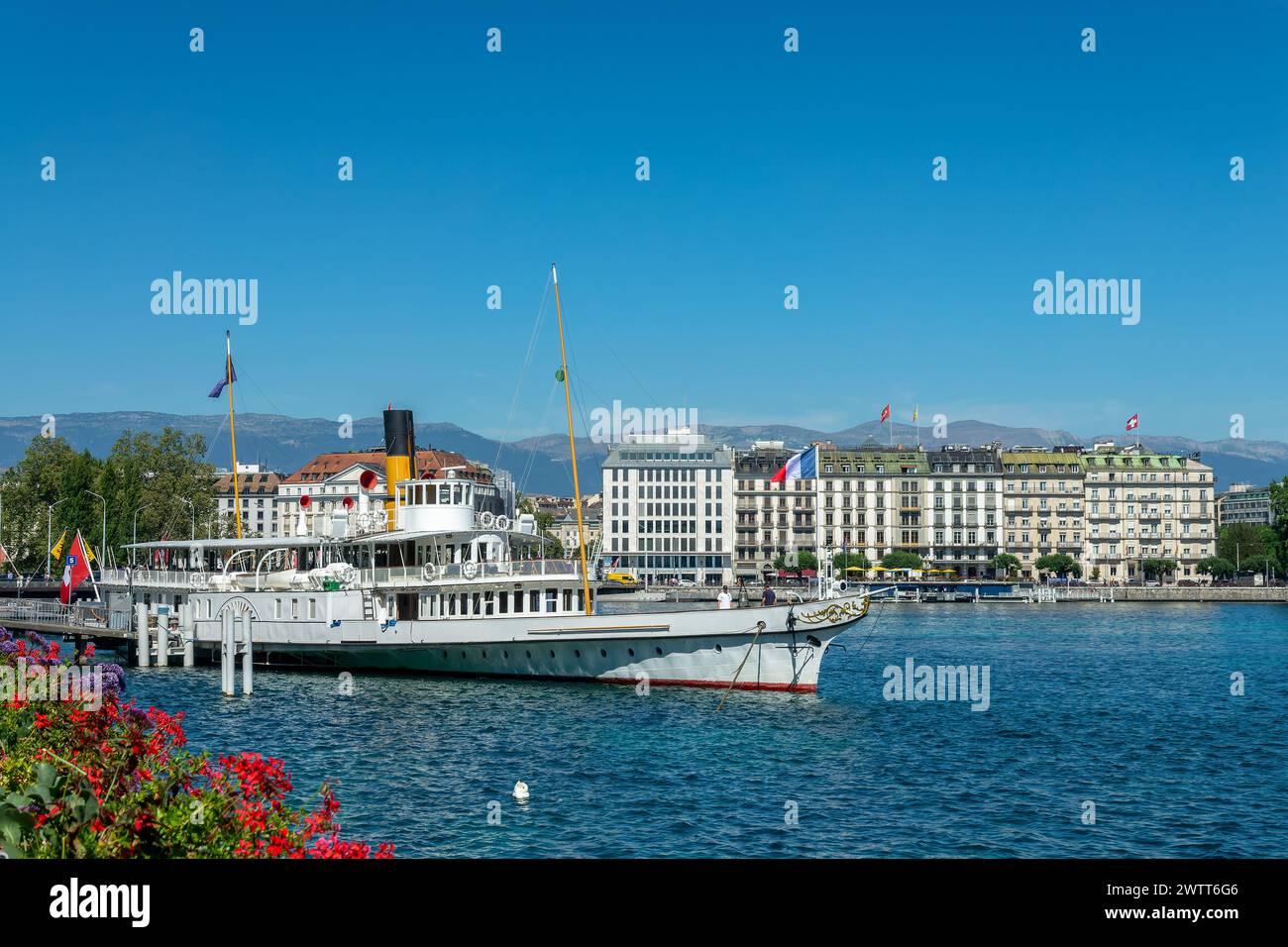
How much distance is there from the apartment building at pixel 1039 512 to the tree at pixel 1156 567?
943 cm

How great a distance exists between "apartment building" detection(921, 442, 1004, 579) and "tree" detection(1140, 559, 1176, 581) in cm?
2295

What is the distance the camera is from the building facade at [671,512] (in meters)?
188

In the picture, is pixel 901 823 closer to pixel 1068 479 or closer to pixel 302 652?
pixel 302 652

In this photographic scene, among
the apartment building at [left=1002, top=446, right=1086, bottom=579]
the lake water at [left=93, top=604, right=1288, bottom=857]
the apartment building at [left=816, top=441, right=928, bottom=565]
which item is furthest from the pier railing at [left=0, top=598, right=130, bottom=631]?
the apartment building at [left=1002, top=446, right=1086, bottom=579]

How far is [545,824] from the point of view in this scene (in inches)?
1101

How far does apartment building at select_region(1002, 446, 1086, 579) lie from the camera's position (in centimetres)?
19600

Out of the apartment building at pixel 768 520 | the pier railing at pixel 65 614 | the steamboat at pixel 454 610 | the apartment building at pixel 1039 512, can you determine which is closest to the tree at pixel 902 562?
the apartment building at pixel 768 520

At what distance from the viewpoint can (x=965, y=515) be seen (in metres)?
195

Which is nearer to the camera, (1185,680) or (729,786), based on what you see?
(729,786)

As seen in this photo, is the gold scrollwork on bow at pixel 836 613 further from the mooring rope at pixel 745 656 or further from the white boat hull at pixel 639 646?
the mooring rope at pixel 745 656

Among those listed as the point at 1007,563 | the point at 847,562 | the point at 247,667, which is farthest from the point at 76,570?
the point at 1007,563

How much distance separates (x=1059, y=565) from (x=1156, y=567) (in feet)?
62.7

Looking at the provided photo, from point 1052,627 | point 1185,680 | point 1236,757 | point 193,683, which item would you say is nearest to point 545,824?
point 1236,757

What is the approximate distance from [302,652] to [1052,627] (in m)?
70.1
